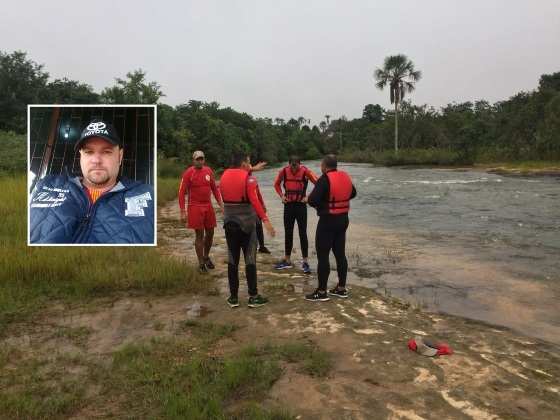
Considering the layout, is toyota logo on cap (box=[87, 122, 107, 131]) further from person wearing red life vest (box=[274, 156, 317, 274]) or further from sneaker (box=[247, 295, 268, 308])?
person wearing red life vest (box=[274, 156, 317, 274])

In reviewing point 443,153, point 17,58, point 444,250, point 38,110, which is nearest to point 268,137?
point 443,153

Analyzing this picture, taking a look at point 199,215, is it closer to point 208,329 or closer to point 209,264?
point 209,264

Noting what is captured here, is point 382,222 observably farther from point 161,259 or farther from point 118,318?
point 118,318

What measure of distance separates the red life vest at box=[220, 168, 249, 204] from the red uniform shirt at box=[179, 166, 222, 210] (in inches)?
55.8

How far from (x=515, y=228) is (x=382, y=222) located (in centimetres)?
350

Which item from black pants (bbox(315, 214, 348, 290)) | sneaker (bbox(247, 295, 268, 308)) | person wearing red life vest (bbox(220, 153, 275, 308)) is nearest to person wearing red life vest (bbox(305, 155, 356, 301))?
black pants (bbox(315, 214, 348, 290))

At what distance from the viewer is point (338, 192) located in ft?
18.6

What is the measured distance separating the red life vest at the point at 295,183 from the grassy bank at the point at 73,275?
6.20 feet

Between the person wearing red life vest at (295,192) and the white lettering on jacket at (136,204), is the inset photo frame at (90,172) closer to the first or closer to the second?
the white lettering on jacket at (136,204)

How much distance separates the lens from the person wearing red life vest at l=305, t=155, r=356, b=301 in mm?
5645

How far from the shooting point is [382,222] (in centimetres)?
1387

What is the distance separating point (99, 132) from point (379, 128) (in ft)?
233

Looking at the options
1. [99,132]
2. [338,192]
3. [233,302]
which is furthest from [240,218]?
[99,132]

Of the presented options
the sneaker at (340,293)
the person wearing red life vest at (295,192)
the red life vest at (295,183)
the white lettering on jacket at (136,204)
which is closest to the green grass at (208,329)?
the white lettering on jacket at (136,204)
